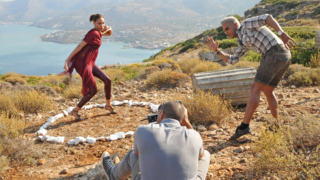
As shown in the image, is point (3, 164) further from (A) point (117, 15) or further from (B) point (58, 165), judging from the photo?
(A) point (117, 15)

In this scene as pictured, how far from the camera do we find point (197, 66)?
841 centimetres

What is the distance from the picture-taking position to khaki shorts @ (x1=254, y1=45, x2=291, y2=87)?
292cm

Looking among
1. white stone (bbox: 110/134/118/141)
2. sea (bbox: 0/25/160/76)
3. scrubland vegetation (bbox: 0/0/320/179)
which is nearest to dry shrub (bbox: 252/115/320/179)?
scrubland vegetation (bbox: 0/0/320/179)

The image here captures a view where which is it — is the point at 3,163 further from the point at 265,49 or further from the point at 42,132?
the point at 265,49

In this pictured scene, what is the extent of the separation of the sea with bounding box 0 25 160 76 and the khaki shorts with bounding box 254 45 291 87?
45794 mm

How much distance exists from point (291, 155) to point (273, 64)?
135cm

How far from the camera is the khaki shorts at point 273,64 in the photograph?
2918 mm

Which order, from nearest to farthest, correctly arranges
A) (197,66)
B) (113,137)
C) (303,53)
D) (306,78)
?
(113,137), (306,78), (197,66), (303,53)

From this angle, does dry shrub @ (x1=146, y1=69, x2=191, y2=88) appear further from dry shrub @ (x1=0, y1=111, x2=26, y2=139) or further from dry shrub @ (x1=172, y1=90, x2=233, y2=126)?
dry shrub @ (x1=0, y1=111, x2=26, y2=139)

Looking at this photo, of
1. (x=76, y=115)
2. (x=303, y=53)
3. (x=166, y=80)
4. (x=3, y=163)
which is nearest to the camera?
(x=3, y=163)

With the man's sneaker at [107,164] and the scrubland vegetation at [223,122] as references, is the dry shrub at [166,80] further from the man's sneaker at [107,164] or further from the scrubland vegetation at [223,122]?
the man's sneaker at [107,164]

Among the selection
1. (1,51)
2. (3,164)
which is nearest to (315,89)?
(3,164)

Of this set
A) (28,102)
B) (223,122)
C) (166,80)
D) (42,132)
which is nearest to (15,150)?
(42,132)

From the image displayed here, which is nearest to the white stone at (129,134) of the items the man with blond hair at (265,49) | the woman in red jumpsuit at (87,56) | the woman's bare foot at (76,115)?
the woman in red jumpsuit at (87,56)
